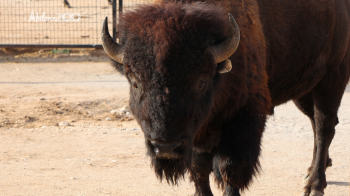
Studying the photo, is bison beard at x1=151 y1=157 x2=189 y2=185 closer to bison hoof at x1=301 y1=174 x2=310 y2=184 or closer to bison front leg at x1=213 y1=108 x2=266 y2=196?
bison front leg at x1=213 y1=108 x2=266 y2=196

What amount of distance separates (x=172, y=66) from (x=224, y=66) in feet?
1.59

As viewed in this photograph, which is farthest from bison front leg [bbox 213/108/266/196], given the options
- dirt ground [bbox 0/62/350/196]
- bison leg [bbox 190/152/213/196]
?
dirt ground [bbox 0/62/350/196]

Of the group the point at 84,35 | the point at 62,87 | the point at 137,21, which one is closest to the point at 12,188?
the point at 137,21

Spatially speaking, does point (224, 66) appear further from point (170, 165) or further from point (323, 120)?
point (323, 120)

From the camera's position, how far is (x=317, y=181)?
16.6ft

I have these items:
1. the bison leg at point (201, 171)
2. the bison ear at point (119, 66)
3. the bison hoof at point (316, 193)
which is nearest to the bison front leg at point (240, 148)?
the bison leg at point (201, 171)

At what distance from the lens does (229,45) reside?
323 centimetres

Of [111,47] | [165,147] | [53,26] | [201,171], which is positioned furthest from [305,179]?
[53,26]

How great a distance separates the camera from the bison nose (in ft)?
9.91

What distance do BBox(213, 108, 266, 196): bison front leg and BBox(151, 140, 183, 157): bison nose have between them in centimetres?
88

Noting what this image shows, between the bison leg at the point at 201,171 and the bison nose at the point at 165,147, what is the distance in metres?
1.12

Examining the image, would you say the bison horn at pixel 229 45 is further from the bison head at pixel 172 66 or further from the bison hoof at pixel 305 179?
the bison hoof at pixel 305 179

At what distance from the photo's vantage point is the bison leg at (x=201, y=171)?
416 centimetres

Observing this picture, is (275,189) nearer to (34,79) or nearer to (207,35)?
(207,35)
